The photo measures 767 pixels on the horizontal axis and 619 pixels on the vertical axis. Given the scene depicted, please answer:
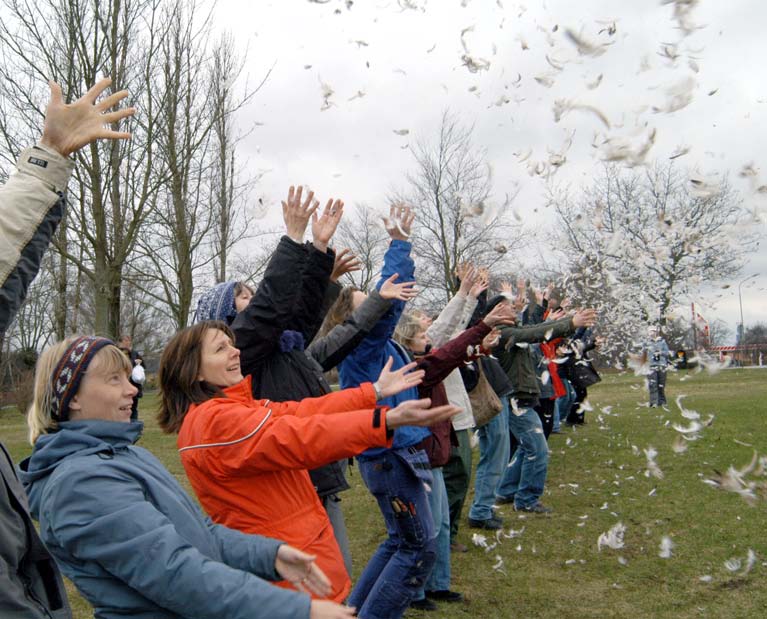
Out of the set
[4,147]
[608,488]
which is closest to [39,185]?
[608,488]

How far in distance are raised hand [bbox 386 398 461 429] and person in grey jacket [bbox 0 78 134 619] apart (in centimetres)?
→ 107

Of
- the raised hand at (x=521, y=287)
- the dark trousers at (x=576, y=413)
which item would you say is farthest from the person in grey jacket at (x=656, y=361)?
the raised hand at (x=521, y=287)

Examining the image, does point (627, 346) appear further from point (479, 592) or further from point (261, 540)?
point (261, 540)

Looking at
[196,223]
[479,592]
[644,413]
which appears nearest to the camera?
[479,592]

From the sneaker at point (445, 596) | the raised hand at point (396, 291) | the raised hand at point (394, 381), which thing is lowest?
the sneaker at point (445, 596)

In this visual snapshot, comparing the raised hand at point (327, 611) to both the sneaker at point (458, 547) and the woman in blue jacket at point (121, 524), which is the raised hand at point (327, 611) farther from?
the sneaker at point (458, 547)

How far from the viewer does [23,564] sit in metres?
1.99

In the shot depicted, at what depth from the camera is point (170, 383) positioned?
9.89 ft

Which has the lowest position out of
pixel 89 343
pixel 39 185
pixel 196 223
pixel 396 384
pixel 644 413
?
pixel 644 413

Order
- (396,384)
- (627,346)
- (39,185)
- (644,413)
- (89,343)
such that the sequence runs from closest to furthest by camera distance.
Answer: (39,185) → (89,343) → (396,384) → (644,413) → (627,346)

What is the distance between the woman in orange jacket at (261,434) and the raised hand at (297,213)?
0.77m

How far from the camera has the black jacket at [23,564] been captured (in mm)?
1877

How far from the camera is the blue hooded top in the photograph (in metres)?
3.83

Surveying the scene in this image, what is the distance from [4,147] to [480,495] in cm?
1154
